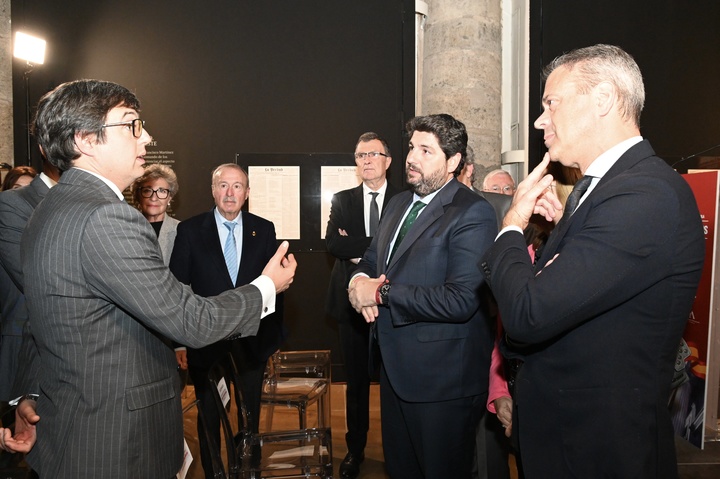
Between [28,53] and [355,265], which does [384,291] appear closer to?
[355,265]

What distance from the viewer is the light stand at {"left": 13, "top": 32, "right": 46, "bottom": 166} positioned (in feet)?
16.9

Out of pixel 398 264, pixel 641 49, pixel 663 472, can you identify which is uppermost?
pixel 641 49

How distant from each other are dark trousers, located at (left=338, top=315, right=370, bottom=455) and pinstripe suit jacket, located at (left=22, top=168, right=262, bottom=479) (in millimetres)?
2256

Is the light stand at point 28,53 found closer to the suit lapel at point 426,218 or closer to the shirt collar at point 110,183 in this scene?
the shirt collar at point 110,183

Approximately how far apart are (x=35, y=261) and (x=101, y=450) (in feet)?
1.83

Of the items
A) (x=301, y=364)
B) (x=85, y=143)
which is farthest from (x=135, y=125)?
(x=301, y=364)

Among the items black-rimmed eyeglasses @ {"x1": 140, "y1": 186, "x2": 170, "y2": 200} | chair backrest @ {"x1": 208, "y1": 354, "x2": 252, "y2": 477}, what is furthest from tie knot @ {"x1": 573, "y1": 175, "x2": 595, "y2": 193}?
black-rimmed eyeglasses @ {"x1": 140, "y1": 186, "x2": 170, "y2": 200}

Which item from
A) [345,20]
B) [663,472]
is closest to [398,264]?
[663,472]

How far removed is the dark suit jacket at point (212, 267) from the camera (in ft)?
11.6

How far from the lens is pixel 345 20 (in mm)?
5566

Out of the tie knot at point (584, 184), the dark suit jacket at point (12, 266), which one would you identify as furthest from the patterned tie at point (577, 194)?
the dark suit jacket at point (12, 266)

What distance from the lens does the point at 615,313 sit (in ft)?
4.51

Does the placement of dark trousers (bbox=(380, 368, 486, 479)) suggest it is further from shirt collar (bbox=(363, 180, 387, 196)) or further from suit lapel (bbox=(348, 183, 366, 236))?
shirt collar (bbox=(363, 180, 387, 196))

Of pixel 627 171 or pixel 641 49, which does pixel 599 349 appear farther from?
pixel 641 49
